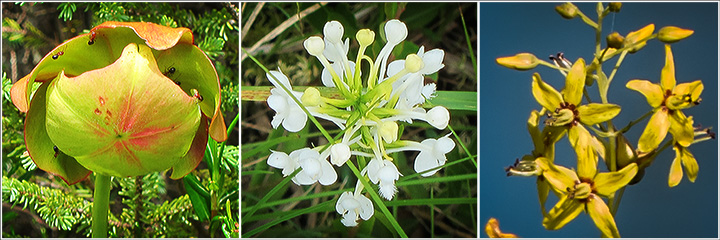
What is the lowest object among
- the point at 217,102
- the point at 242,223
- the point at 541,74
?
the point at 242,223

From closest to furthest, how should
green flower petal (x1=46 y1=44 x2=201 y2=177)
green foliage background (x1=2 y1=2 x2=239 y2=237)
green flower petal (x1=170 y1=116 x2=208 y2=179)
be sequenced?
1. green flower petal (x1=46 y1=44 x2=201 y2=177)
2. green flower petal (x1=170 y1=116 x2=208 y2=179)
3. green foliage background (x1=2 y1=2 x2=239 y2=237)

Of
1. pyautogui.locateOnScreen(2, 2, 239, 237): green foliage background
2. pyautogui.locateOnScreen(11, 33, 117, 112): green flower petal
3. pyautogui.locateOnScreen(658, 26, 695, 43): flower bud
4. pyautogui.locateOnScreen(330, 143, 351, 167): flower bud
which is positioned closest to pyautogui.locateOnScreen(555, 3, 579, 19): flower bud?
pyautogui.locateOnScreen(658, 26, 695, 43): flower bud

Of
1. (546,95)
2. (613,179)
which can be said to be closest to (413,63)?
(546,95)

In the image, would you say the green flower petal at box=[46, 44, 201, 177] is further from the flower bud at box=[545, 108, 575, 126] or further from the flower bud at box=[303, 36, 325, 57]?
the flower bud at box=[545, 108, 575, 126]

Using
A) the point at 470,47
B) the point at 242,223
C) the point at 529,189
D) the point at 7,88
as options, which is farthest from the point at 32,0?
the point at 529,189

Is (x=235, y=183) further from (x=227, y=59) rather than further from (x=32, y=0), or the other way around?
(x=32, y=0)

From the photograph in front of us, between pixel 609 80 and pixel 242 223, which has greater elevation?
pixel 609 80

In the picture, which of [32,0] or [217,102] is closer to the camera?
[217,102]

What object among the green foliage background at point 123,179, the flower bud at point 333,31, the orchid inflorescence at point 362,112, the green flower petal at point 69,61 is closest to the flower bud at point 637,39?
the orchid inflorescence at point 362,112

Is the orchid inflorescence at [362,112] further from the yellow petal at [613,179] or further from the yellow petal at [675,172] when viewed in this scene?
the yellow petal at [675,172]
